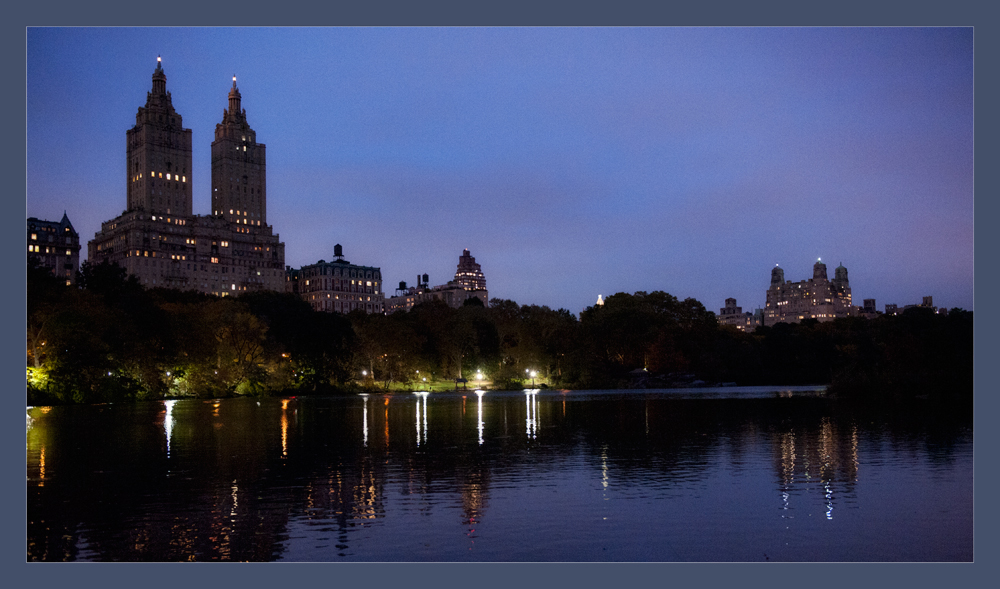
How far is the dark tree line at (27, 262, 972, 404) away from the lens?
2223 inches

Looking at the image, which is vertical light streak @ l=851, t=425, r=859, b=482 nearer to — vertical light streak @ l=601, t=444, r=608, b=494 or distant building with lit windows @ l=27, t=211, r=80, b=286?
vertical light streak @ l=601, t=444, r=608, b=494

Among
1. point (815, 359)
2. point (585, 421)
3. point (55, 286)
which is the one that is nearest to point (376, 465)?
point (585, 421)

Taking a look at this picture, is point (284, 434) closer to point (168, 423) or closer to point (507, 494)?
point (168, 423)

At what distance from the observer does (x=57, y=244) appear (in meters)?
192

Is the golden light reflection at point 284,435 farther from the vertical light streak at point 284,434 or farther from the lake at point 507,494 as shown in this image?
the lake at point 507,494

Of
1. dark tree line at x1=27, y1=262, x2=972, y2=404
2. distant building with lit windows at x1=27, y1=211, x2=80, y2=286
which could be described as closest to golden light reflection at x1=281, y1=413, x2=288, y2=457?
dark tree line at x1=27, y1=262, x2=972, y2=404

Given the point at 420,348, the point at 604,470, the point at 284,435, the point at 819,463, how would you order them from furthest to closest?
the point at 420,348
the point at 284,435
the point at 819,463
the point at 604,470

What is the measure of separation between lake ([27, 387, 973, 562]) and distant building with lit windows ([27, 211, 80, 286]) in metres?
170

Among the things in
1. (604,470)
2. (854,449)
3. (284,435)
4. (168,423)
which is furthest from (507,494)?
(168,423)

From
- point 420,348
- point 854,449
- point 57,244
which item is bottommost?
point 854,449

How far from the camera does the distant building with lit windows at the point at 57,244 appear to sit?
607 ft

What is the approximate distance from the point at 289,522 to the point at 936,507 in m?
12.5

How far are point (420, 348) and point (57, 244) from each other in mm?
127944

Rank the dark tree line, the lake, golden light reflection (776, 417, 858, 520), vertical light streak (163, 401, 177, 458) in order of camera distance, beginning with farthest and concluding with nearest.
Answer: the dark tree line → vertical light streak (163, 401, 177, 458) → golden light reflection (776, 417, 858, 520) → the lake
